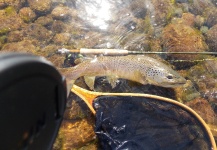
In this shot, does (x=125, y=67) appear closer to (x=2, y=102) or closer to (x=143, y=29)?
(x=143, y=29)

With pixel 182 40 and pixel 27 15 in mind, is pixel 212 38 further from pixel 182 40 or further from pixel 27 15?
pixel 27 15

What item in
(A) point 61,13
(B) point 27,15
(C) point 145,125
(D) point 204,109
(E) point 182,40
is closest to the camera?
(C) point 145,125

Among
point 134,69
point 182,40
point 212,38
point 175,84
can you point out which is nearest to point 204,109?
point 175,84

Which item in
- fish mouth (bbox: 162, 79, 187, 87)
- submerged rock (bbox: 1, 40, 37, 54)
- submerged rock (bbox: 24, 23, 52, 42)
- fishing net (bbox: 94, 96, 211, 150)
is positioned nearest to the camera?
fishing net (bbox: 94, 96, 211, 150)

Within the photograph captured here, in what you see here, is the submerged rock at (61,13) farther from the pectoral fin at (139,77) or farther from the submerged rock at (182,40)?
the pectoral fin at (139,77)

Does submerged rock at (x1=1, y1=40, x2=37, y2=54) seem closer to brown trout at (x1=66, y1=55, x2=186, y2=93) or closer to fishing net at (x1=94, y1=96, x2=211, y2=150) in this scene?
brown trout at (x1=66, y1=55, x2=186, y2=93)

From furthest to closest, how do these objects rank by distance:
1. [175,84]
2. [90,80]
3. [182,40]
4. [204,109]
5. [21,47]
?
[182,40] → [21,47] → [90,80] → [204,109] → [175,84]

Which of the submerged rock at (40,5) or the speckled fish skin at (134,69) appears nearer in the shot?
the speckled fish skin at (134,69)

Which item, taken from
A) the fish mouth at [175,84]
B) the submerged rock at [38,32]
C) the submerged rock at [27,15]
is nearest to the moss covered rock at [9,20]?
the submerged rock at [27,15]

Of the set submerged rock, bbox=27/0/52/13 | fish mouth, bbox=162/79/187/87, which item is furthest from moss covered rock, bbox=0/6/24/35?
fish mouth, bbox=162/79/187/87
